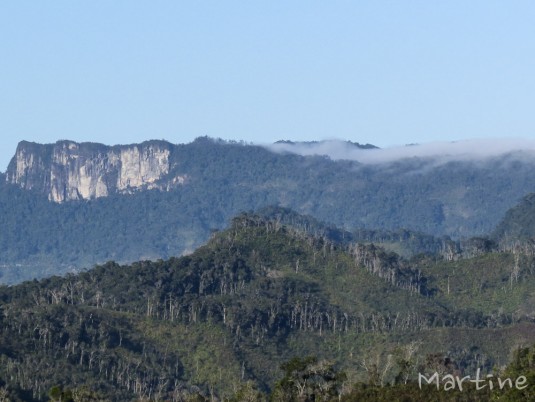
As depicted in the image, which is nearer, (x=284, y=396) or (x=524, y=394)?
(x=524, y=394)

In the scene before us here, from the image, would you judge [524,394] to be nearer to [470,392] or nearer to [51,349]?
[470,392]

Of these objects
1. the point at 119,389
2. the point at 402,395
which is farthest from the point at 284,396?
the point at 119,389

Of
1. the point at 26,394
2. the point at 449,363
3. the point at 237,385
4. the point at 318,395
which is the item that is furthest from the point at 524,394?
the point at 237,385

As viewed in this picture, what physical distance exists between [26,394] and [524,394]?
200ft

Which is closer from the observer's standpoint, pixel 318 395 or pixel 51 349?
pixel 318 395

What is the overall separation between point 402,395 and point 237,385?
63.8 meters

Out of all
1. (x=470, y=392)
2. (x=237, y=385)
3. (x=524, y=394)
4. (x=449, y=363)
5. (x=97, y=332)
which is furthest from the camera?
(x=97, y=332)

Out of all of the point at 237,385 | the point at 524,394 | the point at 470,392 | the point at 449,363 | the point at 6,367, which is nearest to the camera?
the point at 524,394

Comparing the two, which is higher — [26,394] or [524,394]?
[524,394]

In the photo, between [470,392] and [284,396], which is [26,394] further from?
[470,392]

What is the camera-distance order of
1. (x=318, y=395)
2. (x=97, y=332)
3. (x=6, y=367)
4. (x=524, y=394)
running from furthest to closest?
(x=97, y=332) < (x=6, y=367) < (x=318, y=395) < (x=524, y=394)

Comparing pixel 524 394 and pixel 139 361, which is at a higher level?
pixel 524 394

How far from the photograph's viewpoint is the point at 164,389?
184625 millimetres

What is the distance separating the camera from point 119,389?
178625mm
